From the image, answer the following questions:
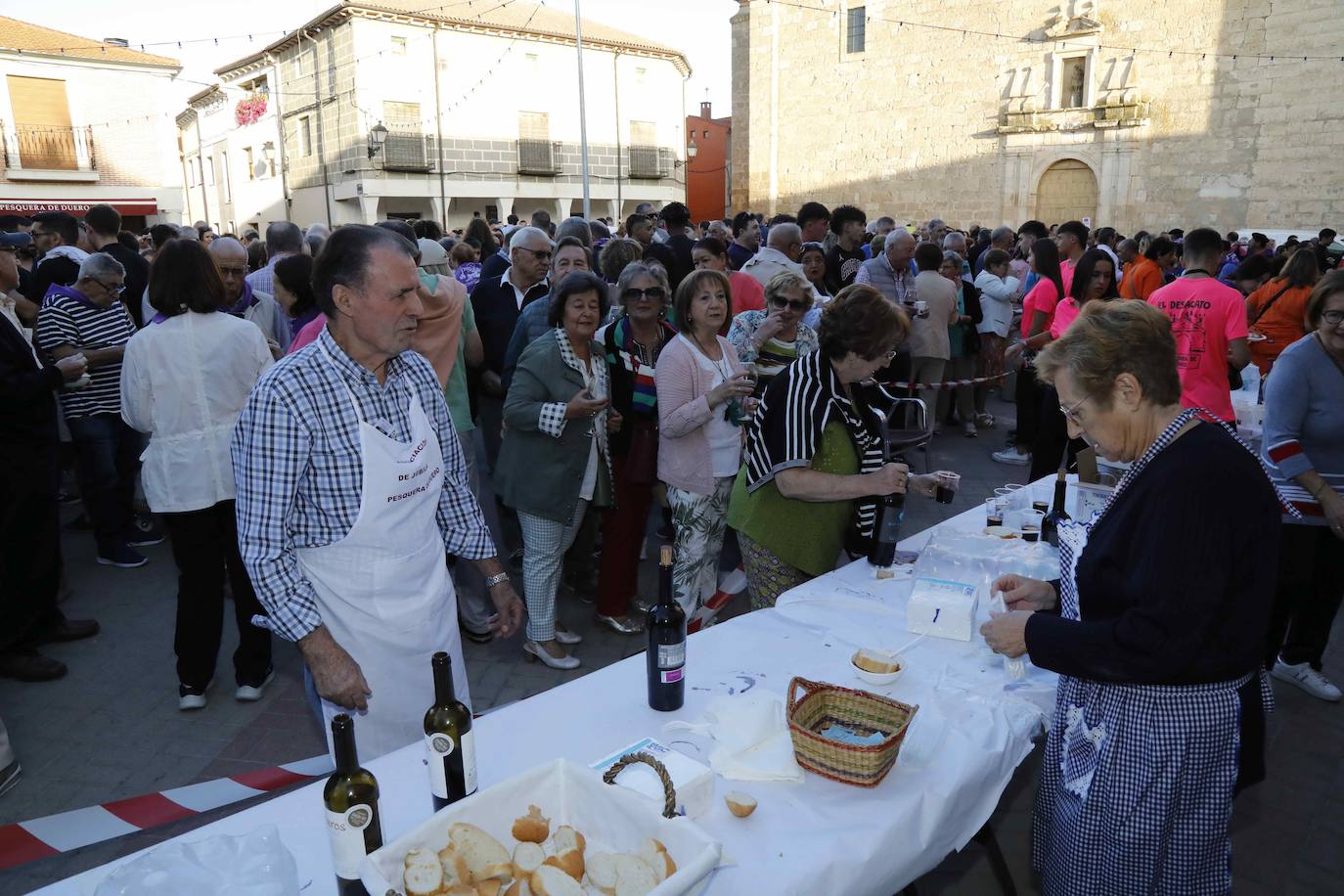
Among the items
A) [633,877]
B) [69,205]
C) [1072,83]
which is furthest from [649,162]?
[633,877]

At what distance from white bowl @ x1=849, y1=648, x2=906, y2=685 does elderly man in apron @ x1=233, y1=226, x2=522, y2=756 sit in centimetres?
106

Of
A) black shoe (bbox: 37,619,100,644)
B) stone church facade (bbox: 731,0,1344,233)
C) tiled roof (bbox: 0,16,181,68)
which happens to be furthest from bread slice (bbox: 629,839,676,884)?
tiled roof (bbox: 0,16,181,68)

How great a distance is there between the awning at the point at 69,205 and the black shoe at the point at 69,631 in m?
19.0

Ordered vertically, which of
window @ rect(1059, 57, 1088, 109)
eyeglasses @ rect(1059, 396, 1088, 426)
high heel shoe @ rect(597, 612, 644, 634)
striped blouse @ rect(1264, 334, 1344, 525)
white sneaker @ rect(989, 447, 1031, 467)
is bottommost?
high heel shoe @ rect(597, 612, 644, 634)

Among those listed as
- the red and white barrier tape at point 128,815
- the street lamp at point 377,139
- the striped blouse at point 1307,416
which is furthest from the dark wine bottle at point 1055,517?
the street lamp at point 377,139

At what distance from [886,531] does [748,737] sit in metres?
1.20

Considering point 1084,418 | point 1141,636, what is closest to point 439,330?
point 1084,418

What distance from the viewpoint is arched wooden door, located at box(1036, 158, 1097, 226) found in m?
20.0

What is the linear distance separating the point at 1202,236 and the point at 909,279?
2.51 metres

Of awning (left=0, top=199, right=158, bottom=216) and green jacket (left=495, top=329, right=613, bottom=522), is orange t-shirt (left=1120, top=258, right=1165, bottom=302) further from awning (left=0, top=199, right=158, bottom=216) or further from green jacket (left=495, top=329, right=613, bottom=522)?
A: awning (left=0, top=199, right=158, bottom=216)

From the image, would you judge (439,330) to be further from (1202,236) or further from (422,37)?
(422,37)

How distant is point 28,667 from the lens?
3.87m

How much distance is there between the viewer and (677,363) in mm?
3605

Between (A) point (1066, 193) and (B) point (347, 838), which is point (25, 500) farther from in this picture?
(A) point (1066, 193)
